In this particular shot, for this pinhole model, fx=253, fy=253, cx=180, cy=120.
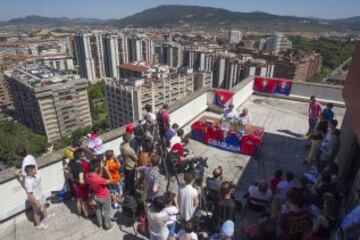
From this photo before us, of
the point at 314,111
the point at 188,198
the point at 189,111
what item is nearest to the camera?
the point at 188,198

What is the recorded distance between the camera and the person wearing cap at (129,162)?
536 centimetres

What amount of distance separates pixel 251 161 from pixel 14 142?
145 ft

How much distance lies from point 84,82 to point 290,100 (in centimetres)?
5242

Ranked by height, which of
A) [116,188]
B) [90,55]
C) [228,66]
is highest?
[116,188]

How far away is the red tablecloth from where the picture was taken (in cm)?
789

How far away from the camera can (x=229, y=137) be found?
8117 millimetres

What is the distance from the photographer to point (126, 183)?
5.64 metres

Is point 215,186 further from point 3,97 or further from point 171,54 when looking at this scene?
point 171,54

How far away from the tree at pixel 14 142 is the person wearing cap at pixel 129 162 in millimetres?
34952

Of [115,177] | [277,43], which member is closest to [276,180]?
[115,177]

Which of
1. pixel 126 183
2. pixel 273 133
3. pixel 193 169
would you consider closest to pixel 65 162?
pixel 126 183

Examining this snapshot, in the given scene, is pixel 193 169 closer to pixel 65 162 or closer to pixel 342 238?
pixel 65 162

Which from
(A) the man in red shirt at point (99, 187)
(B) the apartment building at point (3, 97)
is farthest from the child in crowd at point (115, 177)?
(B) the apartment building at point (3, 97)

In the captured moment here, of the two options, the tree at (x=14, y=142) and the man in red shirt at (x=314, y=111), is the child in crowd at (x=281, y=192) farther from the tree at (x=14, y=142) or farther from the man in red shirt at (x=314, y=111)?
the tree at (x=14, y=142)
